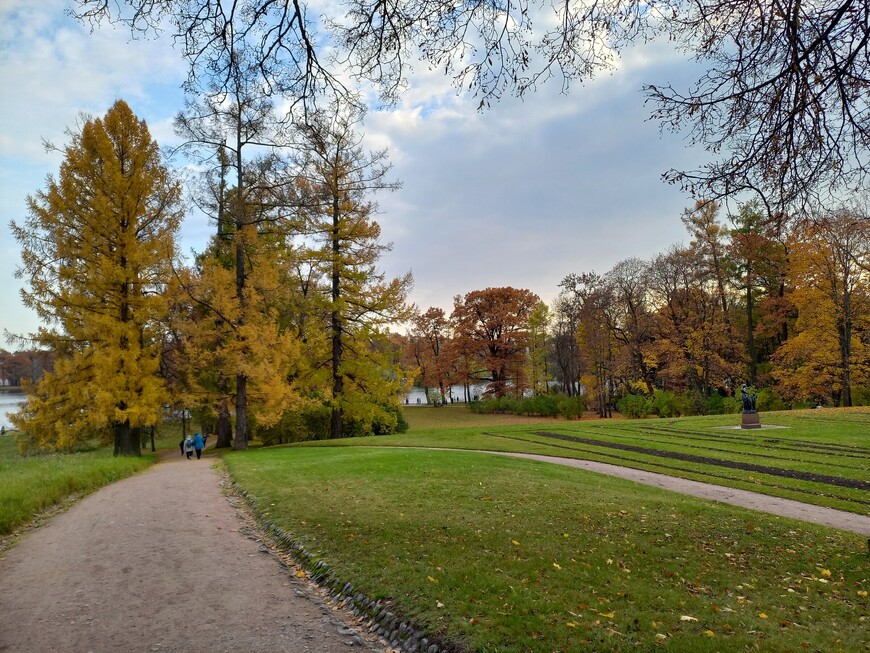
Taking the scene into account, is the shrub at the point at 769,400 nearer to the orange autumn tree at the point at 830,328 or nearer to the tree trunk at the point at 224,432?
the orange autumn tree at the point at 830,328

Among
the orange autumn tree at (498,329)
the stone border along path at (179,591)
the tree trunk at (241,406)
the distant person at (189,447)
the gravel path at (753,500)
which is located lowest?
the gravel path at (753,500)

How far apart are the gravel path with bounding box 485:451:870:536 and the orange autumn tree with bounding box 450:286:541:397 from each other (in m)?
34.9

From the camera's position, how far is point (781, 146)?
4641 mm

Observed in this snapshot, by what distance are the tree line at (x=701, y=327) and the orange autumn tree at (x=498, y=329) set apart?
0.11m

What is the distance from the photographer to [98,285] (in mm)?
16250

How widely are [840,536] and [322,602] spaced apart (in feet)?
22.9

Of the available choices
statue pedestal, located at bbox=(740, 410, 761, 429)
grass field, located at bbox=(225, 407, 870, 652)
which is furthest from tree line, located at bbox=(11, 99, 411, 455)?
statue pedestal, located at bbox=(740, 410, 761, 429)

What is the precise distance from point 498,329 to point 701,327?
66.4 feet

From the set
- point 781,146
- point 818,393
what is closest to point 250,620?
point 781,146

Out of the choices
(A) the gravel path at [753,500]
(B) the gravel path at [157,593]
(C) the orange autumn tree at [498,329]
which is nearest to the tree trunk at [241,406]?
(B) the gravel path at [157,593]

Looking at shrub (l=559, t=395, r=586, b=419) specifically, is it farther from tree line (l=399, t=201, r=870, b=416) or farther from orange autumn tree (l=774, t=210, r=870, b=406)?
orange autumn tree (l=774, t=210, r=870, b=406)

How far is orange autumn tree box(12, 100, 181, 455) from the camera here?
1592 cm

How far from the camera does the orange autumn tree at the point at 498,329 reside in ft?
158

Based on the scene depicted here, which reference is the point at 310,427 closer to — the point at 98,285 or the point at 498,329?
the point at 98,285
